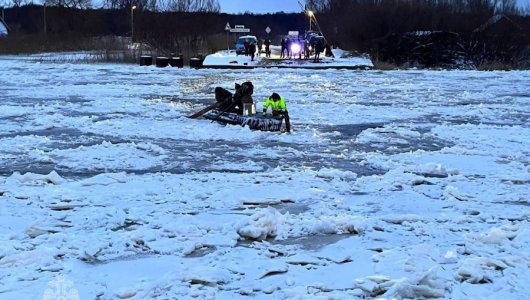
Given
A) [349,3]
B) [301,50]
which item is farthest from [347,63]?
[349,3]

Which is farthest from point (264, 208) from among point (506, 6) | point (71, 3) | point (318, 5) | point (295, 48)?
point (71, 3)

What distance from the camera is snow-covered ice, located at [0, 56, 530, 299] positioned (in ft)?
15.3

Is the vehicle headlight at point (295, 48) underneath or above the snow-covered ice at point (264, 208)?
above

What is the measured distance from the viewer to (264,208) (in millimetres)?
6664

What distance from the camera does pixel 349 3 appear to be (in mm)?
59062

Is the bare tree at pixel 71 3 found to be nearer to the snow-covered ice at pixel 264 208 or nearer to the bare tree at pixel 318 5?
the bare tree at pixel 318 5

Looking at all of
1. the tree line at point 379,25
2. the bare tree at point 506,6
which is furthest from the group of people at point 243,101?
the bare tree at point 506,6

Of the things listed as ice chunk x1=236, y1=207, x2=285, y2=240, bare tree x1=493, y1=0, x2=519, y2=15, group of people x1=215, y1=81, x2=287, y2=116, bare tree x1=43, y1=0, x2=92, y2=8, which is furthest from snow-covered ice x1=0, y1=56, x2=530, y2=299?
bare tree x1=43, y1=0, x2=92, y2=8

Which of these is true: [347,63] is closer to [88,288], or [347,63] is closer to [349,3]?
[349,3]

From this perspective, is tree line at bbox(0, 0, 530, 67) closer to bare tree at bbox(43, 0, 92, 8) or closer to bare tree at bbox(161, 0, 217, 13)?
bare tree at bbox(161, 0, 217, 13)

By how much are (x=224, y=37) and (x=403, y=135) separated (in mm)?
46513

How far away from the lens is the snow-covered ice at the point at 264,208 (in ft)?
15.3

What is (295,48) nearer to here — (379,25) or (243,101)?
(379,25)

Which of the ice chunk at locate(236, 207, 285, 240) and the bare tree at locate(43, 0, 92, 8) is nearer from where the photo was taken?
the ice chunk at locate(236, 207, 285, 240)
